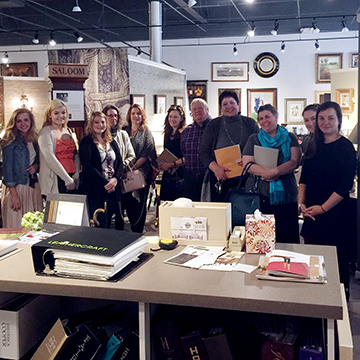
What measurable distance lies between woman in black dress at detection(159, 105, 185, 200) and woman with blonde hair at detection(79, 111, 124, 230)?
1.80ft

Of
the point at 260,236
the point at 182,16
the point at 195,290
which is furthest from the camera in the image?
the point at 182,16

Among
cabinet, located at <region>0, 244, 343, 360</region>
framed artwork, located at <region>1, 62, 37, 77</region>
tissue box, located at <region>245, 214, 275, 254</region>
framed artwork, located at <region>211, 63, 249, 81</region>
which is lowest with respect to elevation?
cabinet, located at <region>0, 244, 343, 360</region>

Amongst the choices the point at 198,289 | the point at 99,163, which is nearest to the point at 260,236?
the point at 198,289

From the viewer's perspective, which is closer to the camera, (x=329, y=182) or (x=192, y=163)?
(x=329, y=182)

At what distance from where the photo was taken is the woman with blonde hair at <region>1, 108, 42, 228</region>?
4.08 metres

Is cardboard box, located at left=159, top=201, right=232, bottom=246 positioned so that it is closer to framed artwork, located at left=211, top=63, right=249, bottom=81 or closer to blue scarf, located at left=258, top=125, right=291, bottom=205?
blue scarf, located at left=258, top=125, right=291, bottom=205

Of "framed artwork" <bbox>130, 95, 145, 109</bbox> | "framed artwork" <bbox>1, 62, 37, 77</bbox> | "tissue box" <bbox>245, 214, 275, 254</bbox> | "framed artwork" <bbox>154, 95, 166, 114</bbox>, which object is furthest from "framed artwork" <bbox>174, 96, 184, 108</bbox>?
"tissue box" <bbox>245, 214, 275, 254</bbox>

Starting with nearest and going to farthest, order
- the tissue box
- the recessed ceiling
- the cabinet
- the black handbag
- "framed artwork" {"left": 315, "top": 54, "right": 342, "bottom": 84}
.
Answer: the cabinet
the tissue box
the black handbag
the recessed ceiling
"framed artwork" {"left": 315, "top": 54, "right": 342, "bottom": 84}

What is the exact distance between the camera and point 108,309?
2.12 m

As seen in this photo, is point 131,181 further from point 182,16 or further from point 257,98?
point 257,98

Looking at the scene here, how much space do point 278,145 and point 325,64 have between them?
9.13m

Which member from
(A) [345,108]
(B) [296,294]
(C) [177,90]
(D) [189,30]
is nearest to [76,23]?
(D) [189,30]

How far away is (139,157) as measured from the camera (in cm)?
473

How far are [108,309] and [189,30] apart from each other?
1034cm
